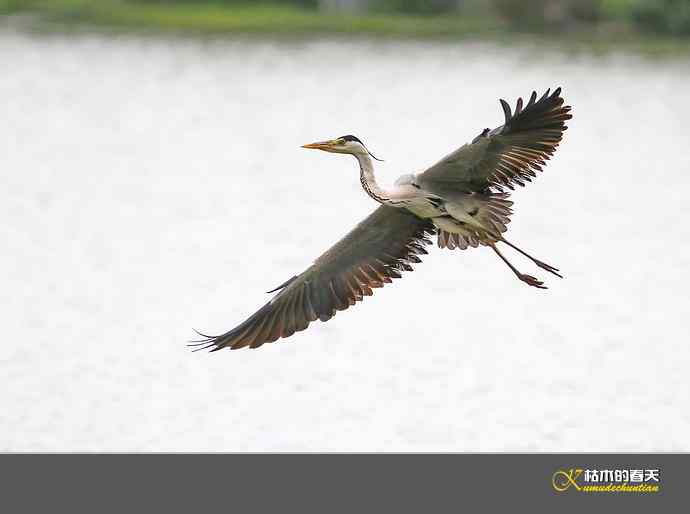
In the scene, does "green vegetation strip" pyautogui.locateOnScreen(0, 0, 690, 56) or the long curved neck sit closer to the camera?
the long curved neck

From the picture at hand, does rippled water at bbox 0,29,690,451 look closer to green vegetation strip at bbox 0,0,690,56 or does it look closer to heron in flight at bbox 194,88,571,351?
green vegetation strip at bbox 0,0,690,56

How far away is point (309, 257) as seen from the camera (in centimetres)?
2141

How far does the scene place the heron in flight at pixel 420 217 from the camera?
30.8 ft

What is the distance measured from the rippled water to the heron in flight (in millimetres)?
6099

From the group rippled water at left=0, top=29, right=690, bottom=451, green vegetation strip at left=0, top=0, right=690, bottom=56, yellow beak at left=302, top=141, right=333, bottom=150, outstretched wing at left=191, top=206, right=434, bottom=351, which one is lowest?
outstretched wing at left=191, top=206, right=434, bottom=351
